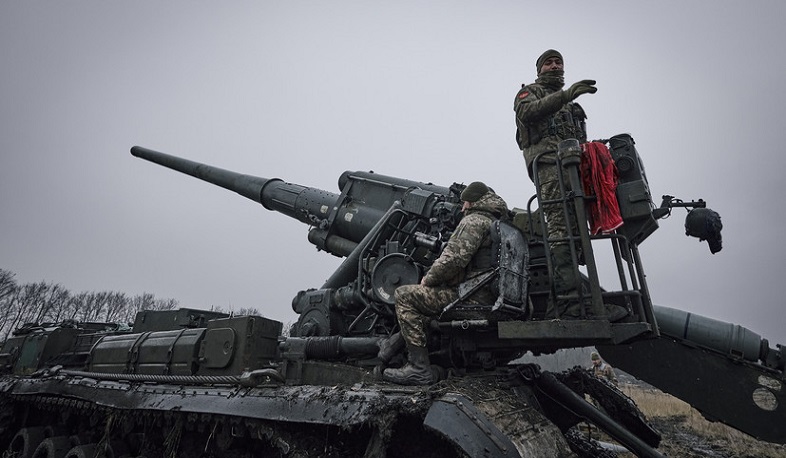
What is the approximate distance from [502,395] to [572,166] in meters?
1.92

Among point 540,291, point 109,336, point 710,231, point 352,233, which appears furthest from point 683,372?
point 109,336

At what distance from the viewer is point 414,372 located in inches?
150

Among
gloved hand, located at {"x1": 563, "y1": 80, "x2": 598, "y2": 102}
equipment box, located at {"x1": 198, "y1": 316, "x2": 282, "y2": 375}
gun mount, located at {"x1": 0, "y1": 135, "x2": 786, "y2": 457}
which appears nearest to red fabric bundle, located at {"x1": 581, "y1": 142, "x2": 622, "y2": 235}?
Result: gun mount, located at {"x1": 0, "y1": 135, "x2": 786, "y2": 457}

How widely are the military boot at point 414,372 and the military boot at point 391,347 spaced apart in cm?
45

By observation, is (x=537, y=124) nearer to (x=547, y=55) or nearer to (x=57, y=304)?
(x=547, y=55)

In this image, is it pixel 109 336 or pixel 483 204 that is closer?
pixel 483 204

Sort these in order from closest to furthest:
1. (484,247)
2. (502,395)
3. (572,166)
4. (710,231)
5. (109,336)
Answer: (502,395), (572,166), (484,247), (710,231), (109,336)

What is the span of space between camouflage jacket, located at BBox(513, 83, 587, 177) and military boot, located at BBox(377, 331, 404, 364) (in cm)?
215

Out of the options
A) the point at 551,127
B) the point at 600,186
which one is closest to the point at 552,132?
the point at 551,127

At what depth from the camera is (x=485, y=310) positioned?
3830mm

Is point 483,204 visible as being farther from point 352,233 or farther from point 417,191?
point 352,233

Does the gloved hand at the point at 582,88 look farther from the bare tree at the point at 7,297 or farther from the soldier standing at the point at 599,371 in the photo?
the bare tree at the point at 7,297

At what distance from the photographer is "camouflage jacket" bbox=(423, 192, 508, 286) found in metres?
3.93

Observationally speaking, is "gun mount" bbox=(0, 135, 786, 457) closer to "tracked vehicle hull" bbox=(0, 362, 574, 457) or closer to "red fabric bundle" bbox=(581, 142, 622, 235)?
"tracked vehicle hull" bbox=(0, 362, 574, 457)
